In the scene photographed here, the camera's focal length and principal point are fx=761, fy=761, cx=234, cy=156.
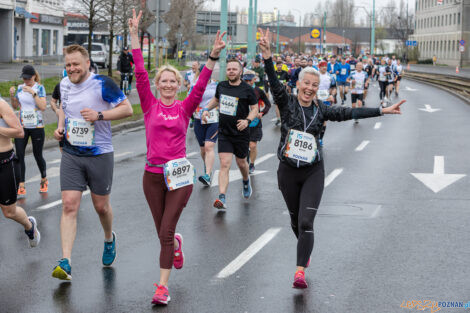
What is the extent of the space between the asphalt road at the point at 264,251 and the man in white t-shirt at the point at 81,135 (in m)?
0.57

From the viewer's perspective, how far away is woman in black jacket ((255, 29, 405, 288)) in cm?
626

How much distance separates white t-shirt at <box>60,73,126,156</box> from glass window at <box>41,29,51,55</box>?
57908 mm

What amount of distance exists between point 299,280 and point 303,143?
1114 millimetres

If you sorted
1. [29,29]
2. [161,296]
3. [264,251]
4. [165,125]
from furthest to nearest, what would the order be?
[29,29] < [264,251] < [165,125] < [161,296]

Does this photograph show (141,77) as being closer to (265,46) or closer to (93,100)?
(93,100)

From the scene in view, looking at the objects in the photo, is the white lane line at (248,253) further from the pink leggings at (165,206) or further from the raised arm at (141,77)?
the raised arm at (141,77)

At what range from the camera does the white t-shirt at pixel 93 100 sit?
20.5ft

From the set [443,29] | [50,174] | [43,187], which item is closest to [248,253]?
[43,187]

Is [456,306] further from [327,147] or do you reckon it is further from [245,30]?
[245,30]

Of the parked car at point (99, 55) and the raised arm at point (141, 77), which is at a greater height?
the parked car at point (99, 55)

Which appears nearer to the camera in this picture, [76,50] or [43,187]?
[76,50]

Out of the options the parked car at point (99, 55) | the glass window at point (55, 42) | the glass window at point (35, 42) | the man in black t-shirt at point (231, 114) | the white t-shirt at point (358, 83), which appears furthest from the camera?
the glass window at point (55, 42)

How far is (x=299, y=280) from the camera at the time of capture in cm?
609

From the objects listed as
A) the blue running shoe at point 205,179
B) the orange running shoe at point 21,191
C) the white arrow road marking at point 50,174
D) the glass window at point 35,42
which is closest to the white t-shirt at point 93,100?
the orange running shoe at point 21,191
